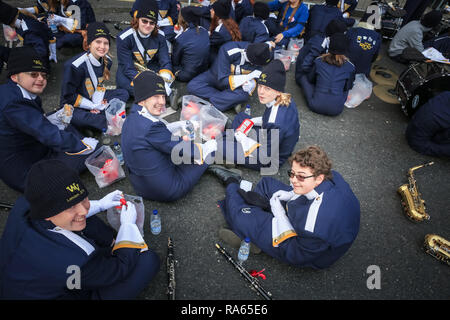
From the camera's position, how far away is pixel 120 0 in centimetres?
827

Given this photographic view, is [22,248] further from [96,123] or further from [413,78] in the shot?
[413,78]

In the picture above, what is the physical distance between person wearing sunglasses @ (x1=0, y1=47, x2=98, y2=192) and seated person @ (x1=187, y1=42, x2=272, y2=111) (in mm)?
2397

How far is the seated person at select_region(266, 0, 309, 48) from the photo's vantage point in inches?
246

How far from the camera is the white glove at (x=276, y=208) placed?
109 inches

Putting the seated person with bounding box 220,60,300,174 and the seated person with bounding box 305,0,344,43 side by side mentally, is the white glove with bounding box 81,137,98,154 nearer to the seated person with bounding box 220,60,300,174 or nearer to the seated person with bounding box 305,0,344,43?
the seated person with bounding box 220,60,300,174

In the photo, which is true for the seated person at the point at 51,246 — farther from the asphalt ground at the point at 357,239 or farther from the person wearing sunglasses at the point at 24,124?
the person wearing sunglasses at the point at 24,124

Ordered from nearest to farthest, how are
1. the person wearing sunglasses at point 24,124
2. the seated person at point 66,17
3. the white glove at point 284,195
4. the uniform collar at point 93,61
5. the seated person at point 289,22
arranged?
the person wearing sunglasses at point 24,124 → the white glove at point 284,195 → the uniform collar at point 93,61 → the seated person at point 66,17 → the seated person at point 289,22

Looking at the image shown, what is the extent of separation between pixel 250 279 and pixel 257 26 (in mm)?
4854

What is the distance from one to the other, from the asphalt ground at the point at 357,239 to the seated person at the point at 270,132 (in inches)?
11.5

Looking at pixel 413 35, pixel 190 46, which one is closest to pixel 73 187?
pixel 190 46

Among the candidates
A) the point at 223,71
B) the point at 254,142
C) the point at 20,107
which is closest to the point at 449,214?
the point at 254,142

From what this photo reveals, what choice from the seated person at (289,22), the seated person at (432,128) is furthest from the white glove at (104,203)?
the seated person at (289,22)

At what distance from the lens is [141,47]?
454 centimetres
